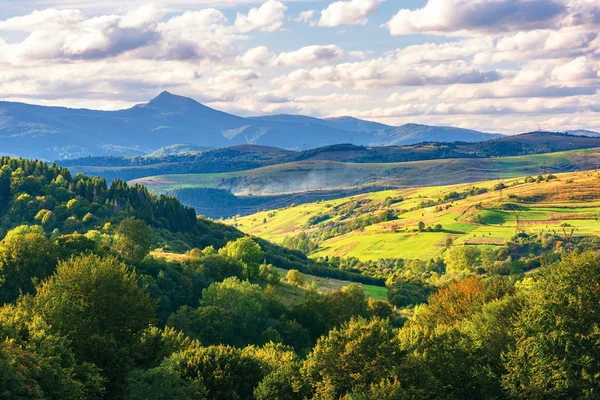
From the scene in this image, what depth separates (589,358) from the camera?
6362 centimetres

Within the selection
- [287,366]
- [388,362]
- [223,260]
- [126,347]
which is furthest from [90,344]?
[223,260]

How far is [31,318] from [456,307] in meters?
59.0

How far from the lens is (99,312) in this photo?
236ft

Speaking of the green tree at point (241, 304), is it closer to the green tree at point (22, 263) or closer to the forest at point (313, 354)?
the forest at point (313, 354)

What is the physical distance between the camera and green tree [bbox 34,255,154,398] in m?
67.9

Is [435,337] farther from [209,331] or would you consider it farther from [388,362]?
[209,331]

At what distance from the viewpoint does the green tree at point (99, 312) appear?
67.9m

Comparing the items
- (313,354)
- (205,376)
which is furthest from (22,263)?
(313,354)

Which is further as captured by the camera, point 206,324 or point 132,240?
point 132,240

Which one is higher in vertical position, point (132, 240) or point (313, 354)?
point (132, 240)

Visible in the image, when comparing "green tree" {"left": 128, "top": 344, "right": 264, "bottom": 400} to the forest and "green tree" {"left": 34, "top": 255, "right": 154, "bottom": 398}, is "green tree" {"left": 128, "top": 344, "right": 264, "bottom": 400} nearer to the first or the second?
the forest

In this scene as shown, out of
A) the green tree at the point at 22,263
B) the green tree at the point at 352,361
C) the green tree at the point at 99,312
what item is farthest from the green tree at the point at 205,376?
the green tree at the point at 22,263

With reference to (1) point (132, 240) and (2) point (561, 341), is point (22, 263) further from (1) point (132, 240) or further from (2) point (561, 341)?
(2) point (561, 341)

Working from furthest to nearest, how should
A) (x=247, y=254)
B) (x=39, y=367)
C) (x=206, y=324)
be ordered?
(x=247, y=254) → (x=206, y=324) → (x=39, y=367)
